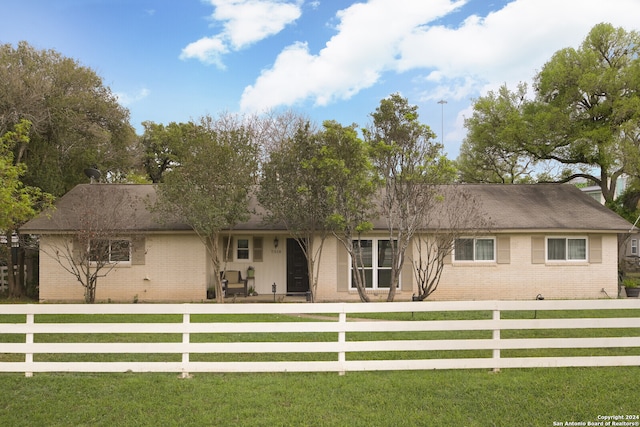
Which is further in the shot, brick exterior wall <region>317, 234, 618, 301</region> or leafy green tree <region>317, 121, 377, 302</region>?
brick exterior wall <region>317, 234, 618, 301</region>

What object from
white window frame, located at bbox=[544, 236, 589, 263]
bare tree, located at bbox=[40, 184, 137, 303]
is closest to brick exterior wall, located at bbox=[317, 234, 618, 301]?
white window frame, located at bbox=[544, 236, 589, 263]

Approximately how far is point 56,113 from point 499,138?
2052cm

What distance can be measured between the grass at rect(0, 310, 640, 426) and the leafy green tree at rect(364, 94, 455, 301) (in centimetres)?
726

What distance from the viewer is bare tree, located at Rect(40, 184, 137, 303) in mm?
13805

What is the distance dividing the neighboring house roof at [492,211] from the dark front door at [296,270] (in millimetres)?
1510

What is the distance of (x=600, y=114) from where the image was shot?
21562mm

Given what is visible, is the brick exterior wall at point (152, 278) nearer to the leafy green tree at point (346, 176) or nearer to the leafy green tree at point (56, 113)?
the leafy green tree at point (56, 113)

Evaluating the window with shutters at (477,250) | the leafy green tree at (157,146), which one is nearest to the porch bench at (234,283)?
the window with shutters at (477,250)

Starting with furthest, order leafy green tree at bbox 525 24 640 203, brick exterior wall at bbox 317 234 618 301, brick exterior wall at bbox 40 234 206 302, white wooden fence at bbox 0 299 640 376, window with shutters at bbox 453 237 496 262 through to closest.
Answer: leafy green tree at bbox 525 24 640 203
window with shutters at bbox 453 237 496 262
brick exterior wall at bbox 317 234 618 301
brick exterior wall at bbox 40 234 206 302
white wooden fence at bbox 0 299 640 376

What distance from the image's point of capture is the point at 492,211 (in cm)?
1622

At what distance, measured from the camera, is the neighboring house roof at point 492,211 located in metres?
14.9

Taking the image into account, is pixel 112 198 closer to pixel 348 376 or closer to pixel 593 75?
pixel 348 376

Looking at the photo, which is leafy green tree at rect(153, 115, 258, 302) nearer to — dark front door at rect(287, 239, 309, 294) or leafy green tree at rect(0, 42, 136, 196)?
dark front door at rect(287, 239, 309, 294)

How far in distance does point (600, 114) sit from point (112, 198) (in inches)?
873
